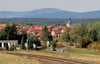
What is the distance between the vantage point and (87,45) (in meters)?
78.9

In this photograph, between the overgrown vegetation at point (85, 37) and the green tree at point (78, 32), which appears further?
the green tree at point (78, 32)

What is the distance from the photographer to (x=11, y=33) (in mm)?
74312

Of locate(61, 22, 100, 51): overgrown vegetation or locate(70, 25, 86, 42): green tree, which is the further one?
locate(70, 25, 86, 42): green tree

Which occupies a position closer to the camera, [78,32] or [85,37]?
[85,37]

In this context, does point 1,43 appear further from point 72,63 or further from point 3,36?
point 72,63

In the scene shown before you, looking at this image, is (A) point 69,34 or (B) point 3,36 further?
(A) point 69,34

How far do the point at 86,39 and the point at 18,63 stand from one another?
190 feet

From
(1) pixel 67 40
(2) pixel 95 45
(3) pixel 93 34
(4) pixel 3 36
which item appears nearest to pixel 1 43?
(4) pixel 3 36

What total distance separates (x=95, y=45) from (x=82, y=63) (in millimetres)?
43518

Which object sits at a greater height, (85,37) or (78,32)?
(78,32)

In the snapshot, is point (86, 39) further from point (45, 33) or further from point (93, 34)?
point (45, 33)

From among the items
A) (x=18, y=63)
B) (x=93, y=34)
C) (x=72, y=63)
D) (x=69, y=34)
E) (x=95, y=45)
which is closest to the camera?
(x=18, y=63)

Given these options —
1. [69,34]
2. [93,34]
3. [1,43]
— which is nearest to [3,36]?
[1,43]

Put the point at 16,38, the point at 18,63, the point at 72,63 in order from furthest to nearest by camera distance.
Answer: the point at 16,38 < the point at 72,63 < the point at 18,63
